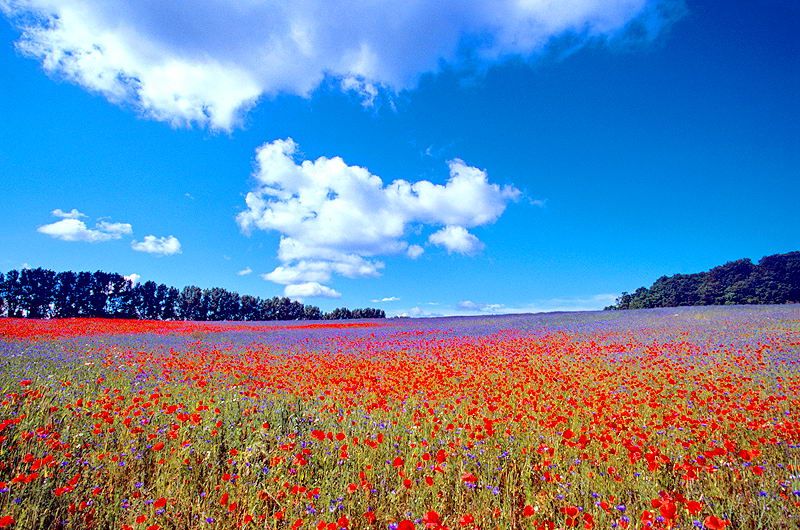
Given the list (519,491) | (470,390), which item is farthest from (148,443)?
(470,390)

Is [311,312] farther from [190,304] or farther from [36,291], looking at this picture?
[36,291]

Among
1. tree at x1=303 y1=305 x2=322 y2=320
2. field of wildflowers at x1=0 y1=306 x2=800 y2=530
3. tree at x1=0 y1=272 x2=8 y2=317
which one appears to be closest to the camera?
field of wildflowers at x1=0 y1=306 x2=800 y2=530

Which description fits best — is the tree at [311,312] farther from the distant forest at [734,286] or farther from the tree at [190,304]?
the distant forest at [734,286]

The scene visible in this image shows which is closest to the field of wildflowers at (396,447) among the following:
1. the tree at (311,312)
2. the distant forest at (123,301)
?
the distant forest at (123,301)

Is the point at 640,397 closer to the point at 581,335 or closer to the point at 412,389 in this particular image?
the point at 412,389

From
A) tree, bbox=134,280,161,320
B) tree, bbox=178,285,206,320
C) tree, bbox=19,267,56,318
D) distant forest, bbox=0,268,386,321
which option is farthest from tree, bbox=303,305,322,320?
tree, bbox=19,267,56,318

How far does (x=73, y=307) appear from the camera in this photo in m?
54.1

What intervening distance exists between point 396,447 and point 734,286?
7514 cm

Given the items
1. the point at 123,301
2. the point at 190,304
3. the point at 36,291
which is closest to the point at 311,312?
the point at 190,304

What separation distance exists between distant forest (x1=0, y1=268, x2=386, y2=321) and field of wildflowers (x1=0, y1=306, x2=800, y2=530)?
2142 inches

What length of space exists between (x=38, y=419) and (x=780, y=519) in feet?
24.5

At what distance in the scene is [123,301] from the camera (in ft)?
193

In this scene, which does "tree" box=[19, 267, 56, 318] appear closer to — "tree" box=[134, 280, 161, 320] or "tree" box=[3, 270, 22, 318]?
"tree" box=[3, 270, 22, 318]

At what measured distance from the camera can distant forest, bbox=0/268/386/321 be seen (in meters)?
50.7
